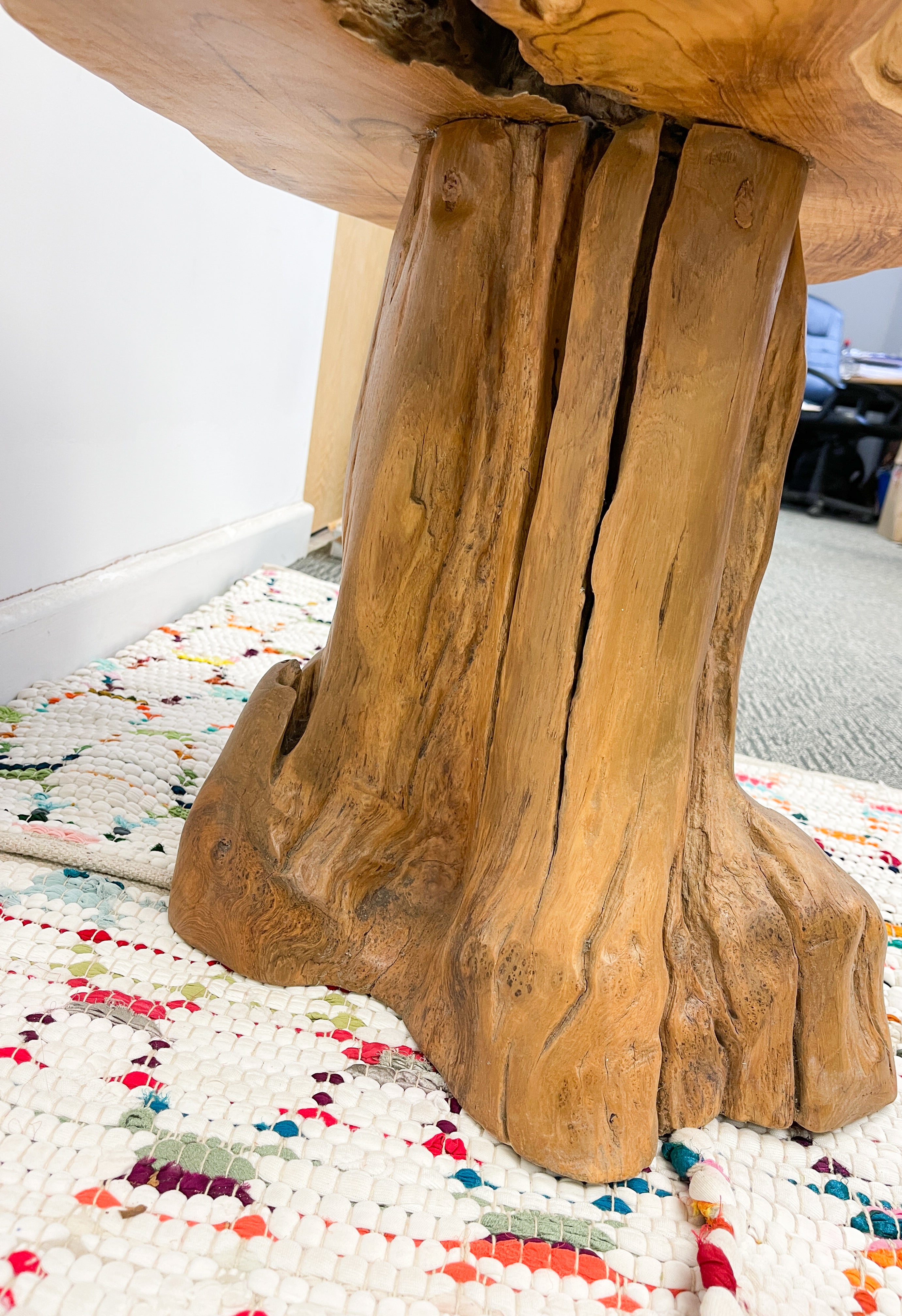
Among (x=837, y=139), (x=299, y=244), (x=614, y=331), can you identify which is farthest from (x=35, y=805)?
(x=299, y=244)

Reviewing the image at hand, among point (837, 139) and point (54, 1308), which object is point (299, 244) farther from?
point (54, 1308)

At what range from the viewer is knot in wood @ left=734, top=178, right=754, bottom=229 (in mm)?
581

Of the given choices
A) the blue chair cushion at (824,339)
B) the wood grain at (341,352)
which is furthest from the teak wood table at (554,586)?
the blue chair cushion at (824,339)

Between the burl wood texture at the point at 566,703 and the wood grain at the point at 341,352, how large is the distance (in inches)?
56.3

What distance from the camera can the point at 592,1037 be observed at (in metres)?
0.57

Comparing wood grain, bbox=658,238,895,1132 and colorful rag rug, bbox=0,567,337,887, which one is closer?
wood grain, bbox=658,238,895,1132

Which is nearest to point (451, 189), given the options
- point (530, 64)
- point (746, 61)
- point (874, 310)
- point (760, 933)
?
point (530, 64)

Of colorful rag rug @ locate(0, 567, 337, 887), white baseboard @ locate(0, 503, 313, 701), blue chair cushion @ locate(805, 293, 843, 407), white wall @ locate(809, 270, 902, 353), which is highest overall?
white wall @ locate(809, 270, 902, 353)

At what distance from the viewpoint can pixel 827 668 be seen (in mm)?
1979

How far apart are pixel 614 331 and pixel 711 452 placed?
0.09 meters

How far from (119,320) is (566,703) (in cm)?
85

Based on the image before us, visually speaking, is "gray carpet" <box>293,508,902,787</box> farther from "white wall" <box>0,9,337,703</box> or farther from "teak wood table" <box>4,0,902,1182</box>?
"teak wood table" <box>4,0,902,1182</box>

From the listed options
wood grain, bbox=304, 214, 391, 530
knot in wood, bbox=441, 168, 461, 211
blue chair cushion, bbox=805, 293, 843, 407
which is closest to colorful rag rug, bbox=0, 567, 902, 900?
knot in wood, bbox=441, 168, 461, 211

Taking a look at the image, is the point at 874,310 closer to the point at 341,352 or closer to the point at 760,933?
the point at 341,352
